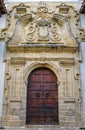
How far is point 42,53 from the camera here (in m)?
10.8

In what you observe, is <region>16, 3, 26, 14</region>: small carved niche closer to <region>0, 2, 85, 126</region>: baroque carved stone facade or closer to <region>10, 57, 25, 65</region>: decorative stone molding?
<region>0, 2, 85, 126</region>: baroque carved stone facade

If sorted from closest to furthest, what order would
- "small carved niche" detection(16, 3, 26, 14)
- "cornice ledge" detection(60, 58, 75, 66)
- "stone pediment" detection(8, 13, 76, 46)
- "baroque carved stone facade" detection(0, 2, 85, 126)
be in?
1. "baroque carved stone facade" detection(0, 2, 85, 126)
2. "cornice ledge" detection(60, 58, 75, 66)
3. "stone pediment" detection(8, 13, 76, 46)
4. "small carved niche" detection(16, 3, 26, 14)

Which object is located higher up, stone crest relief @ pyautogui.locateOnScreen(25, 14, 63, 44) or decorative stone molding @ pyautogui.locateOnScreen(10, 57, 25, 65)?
stone crest relief @ pyautogui.locateOnScreen(25, 14, 63, 44)

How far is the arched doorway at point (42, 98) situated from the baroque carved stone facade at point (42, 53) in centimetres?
22

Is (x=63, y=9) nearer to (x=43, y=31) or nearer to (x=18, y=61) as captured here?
(x=43, y=31)

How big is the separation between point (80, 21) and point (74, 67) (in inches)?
84.3

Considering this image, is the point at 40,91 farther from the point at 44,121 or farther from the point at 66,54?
the point at 66,54

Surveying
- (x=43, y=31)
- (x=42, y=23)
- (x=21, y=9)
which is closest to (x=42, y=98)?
(x=43, y=31)

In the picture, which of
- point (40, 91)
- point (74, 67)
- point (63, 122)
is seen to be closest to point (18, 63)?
point (40, 91)

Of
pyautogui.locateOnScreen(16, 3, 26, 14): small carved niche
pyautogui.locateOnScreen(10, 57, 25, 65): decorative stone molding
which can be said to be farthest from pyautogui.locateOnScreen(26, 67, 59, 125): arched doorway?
pyautogui.locateOnScreen(16, 3, 26, 14): small carved niche

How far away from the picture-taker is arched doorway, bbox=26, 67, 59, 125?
396 inches

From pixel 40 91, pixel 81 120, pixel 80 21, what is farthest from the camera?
pixel 80 21

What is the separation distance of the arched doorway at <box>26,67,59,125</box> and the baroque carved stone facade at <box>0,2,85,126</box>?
0.22 m

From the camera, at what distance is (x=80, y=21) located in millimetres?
11422
